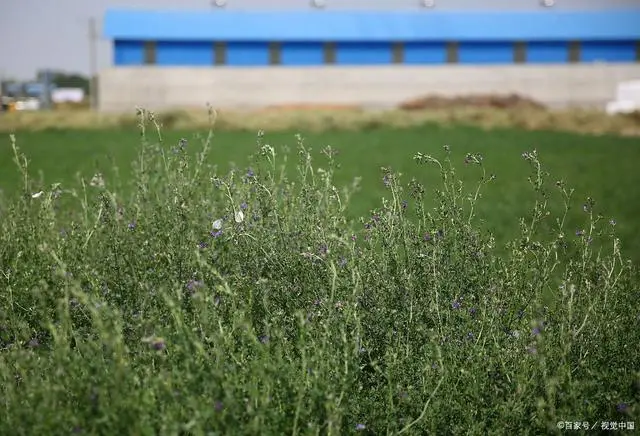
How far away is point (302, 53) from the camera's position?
45.3 metres

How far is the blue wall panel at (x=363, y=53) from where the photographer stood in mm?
45375

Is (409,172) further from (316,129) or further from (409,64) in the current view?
(409,64)

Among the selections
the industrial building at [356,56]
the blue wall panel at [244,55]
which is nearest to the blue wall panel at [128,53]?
the industrial building at [356,56]

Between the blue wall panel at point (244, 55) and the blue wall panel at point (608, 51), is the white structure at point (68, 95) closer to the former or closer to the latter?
the blue wall panel at point (244, 55)

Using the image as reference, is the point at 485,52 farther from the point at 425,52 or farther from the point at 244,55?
the point at 244,55

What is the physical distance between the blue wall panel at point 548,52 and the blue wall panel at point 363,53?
25.5 ft

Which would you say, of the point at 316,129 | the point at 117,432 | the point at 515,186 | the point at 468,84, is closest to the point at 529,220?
the point at 515,186

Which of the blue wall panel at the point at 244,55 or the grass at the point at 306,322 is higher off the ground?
the blue wall panel at the point at 244,55

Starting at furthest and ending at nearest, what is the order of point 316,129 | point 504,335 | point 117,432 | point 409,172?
1. point 316,129
2. point 409,172
3. point 504,335
4. point 117,432

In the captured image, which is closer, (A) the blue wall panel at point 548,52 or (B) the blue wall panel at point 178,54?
(B) the blue wall panel at point 178,54

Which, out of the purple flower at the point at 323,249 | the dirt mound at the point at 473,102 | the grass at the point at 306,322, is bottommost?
the dirt mound at the point at 473,102

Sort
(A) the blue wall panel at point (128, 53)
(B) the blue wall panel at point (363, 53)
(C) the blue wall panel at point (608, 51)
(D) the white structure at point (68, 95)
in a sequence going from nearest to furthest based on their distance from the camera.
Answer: (A) the blue wall panel at point (128, 53)
(B) the blue wall panel at point (363, 53)
(C) the blue wall panel at point (608, 51)
(D) the white structure at point (68, 95)

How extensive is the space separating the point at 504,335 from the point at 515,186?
32.8 ft

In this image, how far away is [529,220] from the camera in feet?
34.9
